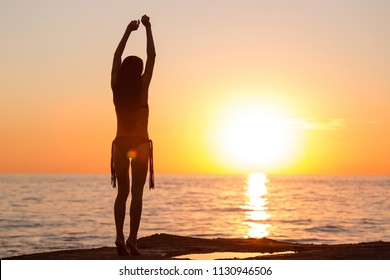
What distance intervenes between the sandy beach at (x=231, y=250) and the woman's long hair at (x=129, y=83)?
2.02 metres

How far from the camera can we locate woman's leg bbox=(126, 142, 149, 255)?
8820mm

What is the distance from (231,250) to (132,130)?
2.88 m

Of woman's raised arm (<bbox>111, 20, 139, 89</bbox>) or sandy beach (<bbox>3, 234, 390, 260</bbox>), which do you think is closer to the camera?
sandy beach (<bbox>3, 234, 390, 260</bbox>)

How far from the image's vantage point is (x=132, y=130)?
29.2 ft

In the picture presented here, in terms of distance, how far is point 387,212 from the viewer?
55.3 metres

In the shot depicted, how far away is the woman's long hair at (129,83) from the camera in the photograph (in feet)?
29.0

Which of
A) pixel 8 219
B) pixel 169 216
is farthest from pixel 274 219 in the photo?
pixel 8 219

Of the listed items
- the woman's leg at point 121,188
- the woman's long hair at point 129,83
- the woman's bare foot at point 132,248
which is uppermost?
the woman's long hair at point 129,83

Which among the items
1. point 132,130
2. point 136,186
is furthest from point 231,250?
point 132,130

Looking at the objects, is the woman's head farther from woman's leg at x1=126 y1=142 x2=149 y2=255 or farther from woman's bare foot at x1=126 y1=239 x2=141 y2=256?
woman's bare foot at x1=126 y1=239 x2=141 y2=256

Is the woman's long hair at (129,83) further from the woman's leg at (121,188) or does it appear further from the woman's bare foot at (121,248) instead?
the woman's bare foot at (121,248)

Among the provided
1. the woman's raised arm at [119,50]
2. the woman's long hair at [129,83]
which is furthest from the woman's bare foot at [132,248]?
the woman's raised arm at [119,50]

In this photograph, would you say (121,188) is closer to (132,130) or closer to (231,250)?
(132,130)

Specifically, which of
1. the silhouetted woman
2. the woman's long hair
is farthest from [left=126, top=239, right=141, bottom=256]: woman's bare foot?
the woman's long hair
